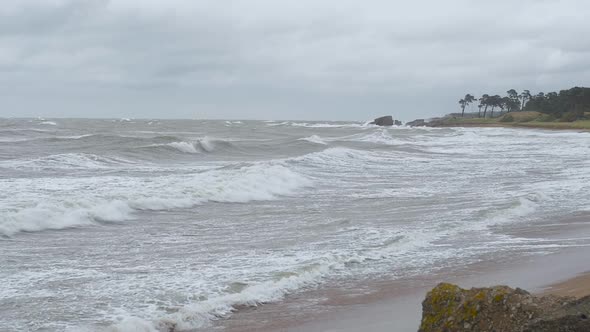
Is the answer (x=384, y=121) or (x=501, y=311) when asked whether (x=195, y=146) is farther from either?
(x=384, y=121)

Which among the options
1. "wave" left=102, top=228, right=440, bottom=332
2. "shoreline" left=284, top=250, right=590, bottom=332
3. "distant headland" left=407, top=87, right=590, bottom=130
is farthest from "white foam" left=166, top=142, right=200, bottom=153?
"distant headland" left=407, top=87, right=590, bottom=130

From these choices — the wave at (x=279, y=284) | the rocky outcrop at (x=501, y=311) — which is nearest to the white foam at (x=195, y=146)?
the wave at (x=279, y=284)

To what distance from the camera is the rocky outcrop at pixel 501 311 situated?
425 cm

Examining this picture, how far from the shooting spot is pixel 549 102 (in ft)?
391

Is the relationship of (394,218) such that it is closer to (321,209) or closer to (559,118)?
(321,209)

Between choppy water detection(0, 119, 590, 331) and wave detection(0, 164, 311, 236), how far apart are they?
0.16 ft

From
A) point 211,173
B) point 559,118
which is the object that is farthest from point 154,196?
point 559,118

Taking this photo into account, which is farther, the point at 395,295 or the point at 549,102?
the point at 549,102

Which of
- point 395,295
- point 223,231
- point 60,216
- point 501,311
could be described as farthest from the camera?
point 60,216

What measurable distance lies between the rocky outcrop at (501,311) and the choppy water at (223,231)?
2694 mm

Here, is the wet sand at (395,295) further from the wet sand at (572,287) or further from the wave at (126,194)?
the wave at (126,194)

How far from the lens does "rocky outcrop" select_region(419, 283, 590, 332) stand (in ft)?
13.9

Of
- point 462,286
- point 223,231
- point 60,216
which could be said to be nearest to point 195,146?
point 60,216

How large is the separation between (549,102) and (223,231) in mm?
118000
